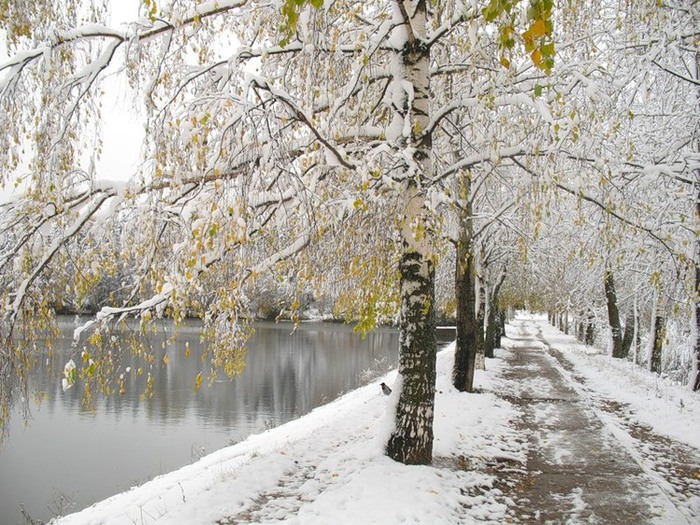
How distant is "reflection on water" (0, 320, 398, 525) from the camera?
42.2 feet

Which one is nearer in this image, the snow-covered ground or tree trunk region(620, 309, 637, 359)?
the snow-covered ground

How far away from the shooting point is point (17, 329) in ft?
17.7

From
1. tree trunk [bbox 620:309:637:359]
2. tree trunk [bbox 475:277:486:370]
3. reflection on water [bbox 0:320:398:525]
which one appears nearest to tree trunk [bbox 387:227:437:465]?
reflection on water [bbox 0:320:398:525]

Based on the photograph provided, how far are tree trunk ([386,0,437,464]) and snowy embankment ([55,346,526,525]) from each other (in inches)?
9.2

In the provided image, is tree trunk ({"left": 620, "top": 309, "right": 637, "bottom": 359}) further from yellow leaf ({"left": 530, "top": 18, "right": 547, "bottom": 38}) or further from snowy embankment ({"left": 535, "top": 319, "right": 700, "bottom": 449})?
yellow leaf ({"left": 530, "top": 18, "right": 547, "bottom": 38})

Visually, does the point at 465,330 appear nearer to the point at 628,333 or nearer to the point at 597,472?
the point at 597,472

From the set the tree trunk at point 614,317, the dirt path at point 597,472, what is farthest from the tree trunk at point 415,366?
the tree trunk at point 614,317

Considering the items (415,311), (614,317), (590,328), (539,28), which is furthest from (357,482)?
(590,328)

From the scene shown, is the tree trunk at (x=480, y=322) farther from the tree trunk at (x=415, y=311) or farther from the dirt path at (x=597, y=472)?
the tree trunk at (x=415, y=311)

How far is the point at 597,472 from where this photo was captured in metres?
7.29

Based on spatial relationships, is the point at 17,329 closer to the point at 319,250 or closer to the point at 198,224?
the point at 198,224

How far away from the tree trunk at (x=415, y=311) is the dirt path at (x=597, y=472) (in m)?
1.27

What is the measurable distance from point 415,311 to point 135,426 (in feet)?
46.0

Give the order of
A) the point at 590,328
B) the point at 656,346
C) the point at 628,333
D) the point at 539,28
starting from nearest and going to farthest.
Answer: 1. the point at 539,28
2. the point at 656,346
3. the point at 628,333
4. the point at 590,328
